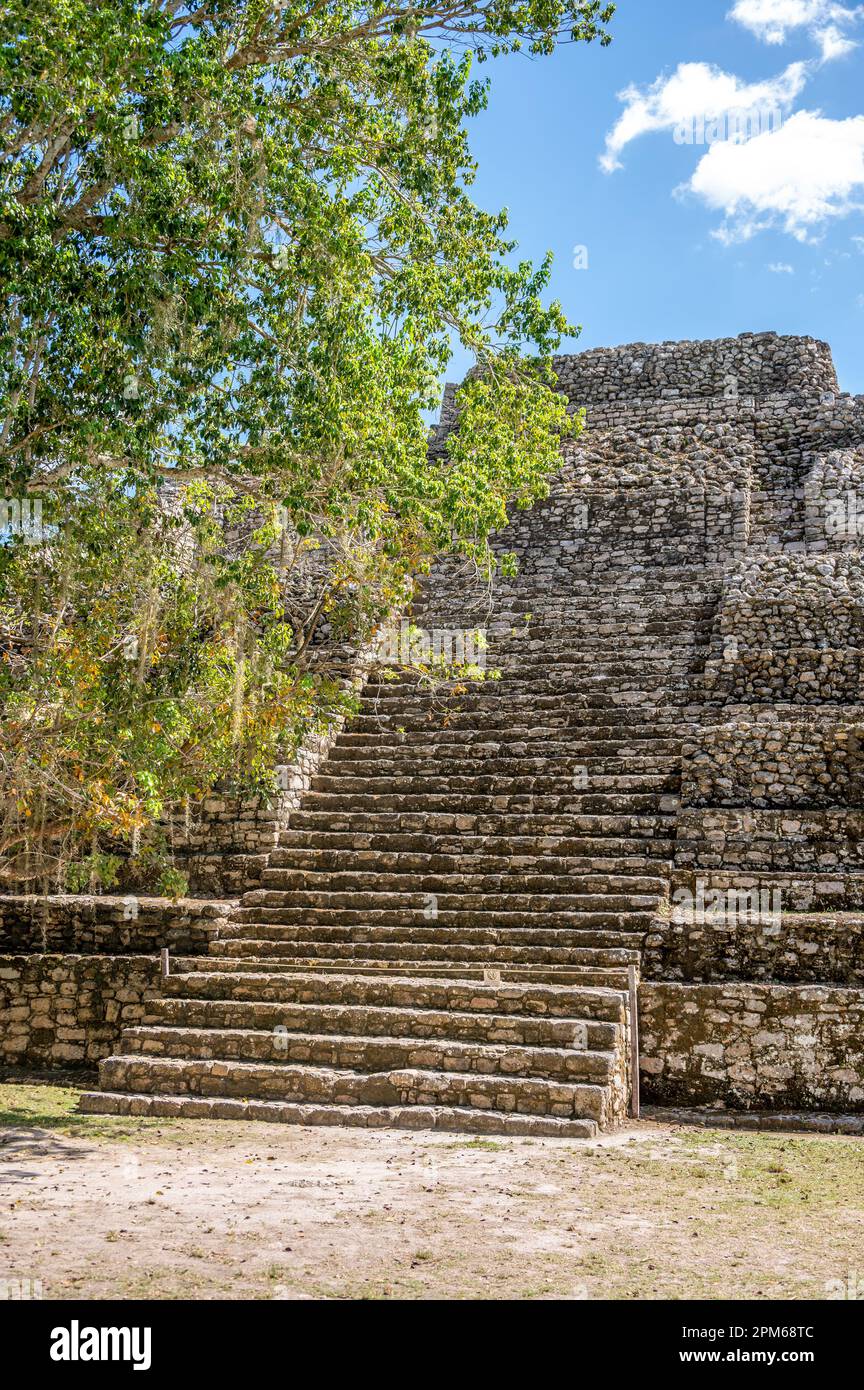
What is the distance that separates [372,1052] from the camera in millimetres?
8703

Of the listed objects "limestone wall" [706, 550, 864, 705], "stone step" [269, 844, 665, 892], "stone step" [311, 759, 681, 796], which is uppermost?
"limestone wall" [706, 550, 864, 705]

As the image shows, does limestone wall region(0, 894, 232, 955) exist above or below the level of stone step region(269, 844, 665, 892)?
below

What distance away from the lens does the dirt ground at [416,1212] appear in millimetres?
4879

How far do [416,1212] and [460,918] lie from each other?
4.29 meters

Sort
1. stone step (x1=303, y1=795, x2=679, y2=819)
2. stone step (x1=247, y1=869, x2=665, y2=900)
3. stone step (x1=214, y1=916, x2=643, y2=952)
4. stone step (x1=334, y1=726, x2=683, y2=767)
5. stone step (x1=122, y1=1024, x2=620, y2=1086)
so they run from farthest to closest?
stone step (x1=334, y1=726, x2=683, y2=767)
stone step (x1=303, y1=795, x2=679, y2=819)
stone step (x1=247, y1=869, x2=665, y2=900)
stone step (x1=214, y1=916, x2=643, y2=952)
stone step (x1=122, y1=1024, x2=620, y2=1086)

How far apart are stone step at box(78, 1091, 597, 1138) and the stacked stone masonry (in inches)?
0.9

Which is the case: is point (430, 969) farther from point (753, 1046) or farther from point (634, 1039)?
point (753, 1046)

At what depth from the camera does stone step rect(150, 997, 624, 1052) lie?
27.9ft

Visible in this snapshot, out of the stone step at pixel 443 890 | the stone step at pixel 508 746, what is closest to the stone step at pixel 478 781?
the stone step at pixel 508 746

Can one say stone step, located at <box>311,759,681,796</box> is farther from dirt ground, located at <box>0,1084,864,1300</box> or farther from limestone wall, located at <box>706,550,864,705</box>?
dirt ground, located at <box>0,1084,864,1300</box>

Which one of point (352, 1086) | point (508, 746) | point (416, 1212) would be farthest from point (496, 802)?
point (416, 1212)

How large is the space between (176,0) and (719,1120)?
25.8 feet

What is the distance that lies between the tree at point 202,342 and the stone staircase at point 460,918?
159 cm

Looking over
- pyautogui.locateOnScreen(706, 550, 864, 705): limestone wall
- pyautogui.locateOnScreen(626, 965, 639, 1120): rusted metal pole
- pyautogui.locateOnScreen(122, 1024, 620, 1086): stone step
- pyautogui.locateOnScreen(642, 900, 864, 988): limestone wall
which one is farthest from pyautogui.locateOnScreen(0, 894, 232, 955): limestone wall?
pyautogui.locateOnScreen(706, 550, 864, 705): limestone wall
